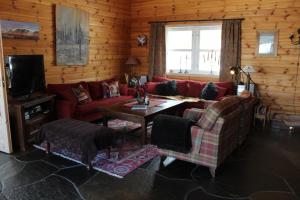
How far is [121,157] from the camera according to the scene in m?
3.69

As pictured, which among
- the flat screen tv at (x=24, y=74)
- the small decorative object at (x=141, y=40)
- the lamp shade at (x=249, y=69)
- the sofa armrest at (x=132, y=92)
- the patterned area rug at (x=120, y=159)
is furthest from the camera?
the small decorative object at (x=141, y=40)

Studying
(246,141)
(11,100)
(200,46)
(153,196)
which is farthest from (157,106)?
(200,46)

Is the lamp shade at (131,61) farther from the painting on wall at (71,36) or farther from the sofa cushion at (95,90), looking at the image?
the sofa cushion at (95,90)

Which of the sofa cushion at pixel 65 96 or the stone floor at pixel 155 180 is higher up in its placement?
the sofa cushion at pixel 65 96

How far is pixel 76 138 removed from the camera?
3.31 metres

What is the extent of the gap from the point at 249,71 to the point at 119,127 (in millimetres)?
2851

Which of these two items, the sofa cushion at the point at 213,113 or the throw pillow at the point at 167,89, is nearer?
the sofa cushion at the point at 213,113

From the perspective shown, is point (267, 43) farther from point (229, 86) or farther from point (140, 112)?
point (140, 112)

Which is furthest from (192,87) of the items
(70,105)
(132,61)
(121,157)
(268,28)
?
(121,157)

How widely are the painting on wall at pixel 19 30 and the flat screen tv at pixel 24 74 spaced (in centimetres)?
53

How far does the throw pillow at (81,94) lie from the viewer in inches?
196

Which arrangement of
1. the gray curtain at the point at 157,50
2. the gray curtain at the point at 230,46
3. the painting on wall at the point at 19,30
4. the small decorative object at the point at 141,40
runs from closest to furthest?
the painting on wall at the point at 19,30 → the gray curtain at the point at 230,46 → the gray curtain at the point at 157,50 → the small decorative object at the point at 141,40

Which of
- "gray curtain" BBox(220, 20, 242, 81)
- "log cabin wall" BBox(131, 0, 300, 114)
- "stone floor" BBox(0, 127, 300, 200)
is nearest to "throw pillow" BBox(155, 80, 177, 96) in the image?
"gray curtain" BBox(220, 20, 242, 81)

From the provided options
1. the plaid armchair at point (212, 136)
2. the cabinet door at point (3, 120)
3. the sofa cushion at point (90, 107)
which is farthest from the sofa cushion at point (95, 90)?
the plaid armchair at point (212, 136)
